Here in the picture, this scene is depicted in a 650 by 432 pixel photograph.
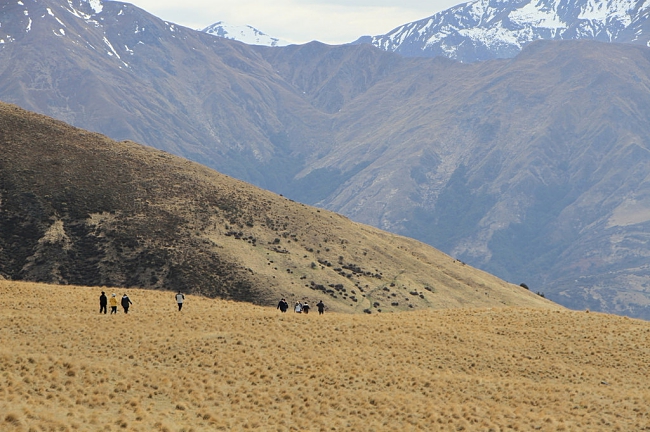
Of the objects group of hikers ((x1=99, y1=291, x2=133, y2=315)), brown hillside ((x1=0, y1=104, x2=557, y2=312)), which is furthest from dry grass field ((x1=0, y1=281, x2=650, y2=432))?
brown hillside ((x1=0, y1=104, x2=557, y2=312))

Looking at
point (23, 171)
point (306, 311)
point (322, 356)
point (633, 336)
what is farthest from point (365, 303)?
point (23, 171)

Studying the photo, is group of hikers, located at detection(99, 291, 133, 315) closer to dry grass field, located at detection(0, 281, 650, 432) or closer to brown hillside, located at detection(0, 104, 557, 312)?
dry grass field, located at detection(0, 281, 650, 432)

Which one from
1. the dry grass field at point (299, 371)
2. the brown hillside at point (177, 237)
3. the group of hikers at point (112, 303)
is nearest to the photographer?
the dry grass field at point (299, 371)

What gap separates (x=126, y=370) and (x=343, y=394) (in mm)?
11703

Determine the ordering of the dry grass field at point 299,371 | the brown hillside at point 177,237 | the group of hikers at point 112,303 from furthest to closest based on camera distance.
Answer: the brown hillside at point 177,237
the group of hikers at point 112,303
the dry grass field at point 299,371

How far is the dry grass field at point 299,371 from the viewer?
34.7m

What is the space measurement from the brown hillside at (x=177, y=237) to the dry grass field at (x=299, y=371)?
1097 inches

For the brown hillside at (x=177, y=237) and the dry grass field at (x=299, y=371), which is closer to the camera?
the dry grass field at (x=299, y=371)

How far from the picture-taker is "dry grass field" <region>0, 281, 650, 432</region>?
Result: 114 feet

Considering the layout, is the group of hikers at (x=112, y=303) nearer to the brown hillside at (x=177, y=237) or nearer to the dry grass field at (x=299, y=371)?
the dry grass field at (x=299, y=371)

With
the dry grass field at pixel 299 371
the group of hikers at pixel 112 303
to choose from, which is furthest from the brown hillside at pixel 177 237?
the group of hikers at pixel 112 303

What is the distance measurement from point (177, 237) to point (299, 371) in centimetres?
5467

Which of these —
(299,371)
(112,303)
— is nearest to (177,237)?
(112,303)

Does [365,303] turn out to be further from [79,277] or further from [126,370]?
[126,370]
